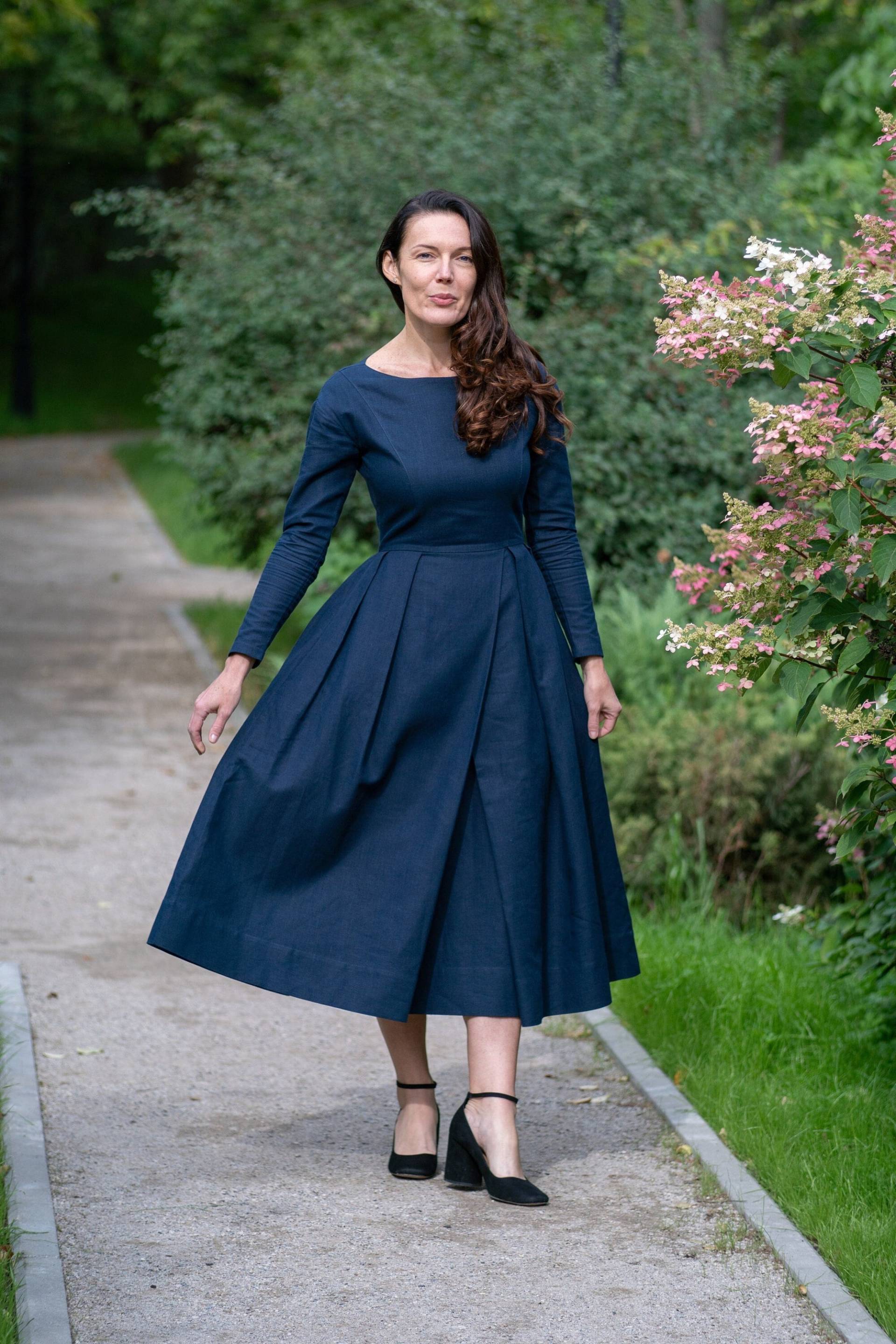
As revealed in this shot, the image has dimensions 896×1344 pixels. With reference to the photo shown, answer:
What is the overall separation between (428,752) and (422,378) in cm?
81

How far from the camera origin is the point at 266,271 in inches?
407

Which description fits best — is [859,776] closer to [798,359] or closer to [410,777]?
[798,359]

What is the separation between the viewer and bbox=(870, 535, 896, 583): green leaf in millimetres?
3094

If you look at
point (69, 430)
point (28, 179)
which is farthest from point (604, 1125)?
point (28, 179)

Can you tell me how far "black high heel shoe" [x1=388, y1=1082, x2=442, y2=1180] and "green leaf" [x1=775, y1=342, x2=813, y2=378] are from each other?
5.79 feet

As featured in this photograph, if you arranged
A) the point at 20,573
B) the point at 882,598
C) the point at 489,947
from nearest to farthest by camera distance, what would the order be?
the point at 882,598
the point at 489,947
the point at 20,573

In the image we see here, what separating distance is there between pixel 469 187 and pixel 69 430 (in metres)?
24.2

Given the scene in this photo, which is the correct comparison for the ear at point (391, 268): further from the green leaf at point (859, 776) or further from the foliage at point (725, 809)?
the foliage at point (725, 809)

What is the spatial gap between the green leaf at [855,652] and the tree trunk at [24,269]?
30.7m

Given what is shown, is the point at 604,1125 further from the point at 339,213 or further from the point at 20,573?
the point at 20,573

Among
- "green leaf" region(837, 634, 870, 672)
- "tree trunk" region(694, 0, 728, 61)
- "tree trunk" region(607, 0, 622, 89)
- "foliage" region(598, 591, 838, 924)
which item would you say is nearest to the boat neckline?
"green leaf" region(837, 634, 870, 672)

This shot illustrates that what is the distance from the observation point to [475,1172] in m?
3.78

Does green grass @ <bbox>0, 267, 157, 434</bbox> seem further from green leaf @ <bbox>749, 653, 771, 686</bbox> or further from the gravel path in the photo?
green leaf @ <bbox>749, 653, 771, 686</bbox>

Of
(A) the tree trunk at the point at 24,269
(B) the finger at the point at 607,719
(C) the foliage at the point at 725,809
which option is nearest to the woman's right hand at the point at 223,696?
(B) the finger at the point at 607,719
